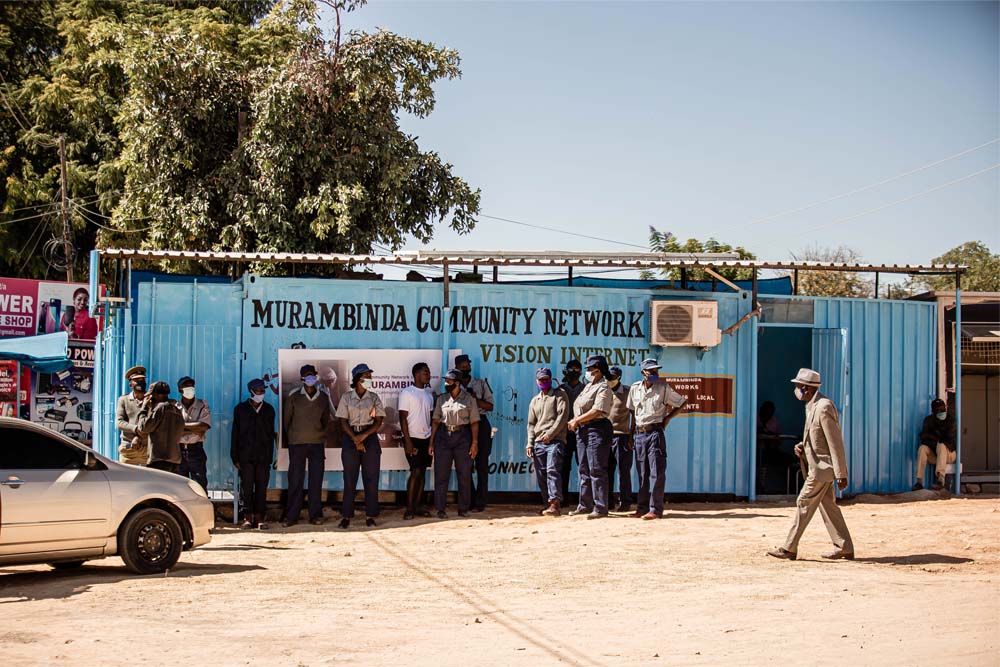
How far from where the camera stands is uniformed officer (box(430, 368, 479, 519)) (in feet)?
45.6

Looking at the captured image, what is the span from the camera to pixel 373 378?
14.5 m

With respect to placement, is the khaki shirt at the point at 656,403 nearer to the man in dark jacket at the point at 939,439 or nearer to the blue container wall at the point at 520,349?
the blue container wall at the point at 520,349

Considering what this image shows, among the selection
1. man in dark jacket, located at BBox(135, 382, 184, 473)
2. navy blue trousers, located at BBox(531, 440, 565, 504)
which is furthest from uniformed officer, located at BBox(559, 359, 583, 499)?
man in dark jacket, located at BBox(135, 382, 184, 473)

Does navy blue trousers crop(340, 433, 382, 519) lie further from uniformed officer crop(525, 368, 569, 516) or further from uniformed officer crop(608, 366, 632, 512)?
uniformed officer crop(608, 366, 632, 512)

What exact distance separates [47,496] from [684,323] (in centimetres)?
851

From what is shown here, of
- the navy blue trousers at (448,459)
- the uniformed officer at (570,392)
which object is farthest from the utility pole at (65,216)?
the uniformed officer at (570,392)

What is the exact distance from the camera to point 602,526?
13047mm

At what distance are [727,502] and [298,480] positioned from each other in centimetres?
582

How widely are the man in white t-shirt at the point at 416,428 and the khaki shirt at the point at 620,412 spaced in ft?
7.47

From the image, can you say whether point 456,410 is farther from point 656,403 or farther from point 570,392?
point 656,403

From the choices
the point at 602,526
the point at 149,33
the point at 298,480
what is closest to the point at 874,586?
the point at 602,526

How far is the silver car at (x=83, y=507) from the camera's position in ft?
31.1

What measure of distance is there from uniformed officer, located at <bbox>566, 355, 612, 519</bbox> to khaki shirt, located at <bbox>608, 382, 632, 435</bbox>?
285mm

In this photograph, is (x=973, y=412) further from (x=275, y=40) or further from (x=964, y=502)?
(x=275, y=40)
